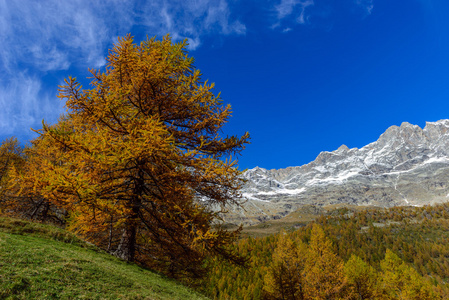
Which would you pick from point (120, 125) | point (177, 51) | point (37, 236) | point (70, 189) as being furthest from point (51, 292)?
point (177, 51)

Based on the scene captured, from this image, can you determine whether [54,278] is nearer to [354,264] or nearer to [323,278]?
[323,278]

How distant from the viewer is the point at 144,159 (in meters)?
7.60

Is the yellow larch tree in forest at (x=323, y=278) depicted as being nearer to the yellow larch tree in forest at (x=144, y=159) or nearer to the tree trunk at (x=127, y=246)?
the yellow larch tree in forest at (x=144, y=159)

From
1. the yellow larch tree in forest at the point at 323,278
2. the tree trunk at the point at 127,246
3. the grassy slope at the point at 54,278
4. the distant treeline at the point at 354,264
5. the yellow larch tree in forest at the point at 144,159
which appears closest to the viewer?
the grassy slope at the point at 54,278

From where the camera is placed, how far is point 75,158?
734 cm

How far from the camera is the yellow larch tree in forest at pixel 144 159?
21.2 feet

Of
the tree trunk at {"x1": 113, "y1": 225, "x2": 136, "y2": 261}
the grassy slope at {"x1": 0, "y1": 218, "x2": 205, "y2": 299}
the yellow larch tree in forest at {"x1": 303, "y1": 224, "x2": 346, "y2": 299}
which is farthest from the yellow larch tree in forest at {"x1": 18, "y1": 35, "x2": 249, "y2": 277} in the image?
the yellow larch tree in forest at {"x1": 303, "y1": 224, "x2": 346, "y2": 299}

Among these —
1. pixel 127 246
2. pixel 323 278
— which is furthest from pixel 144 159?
pixel 323 278

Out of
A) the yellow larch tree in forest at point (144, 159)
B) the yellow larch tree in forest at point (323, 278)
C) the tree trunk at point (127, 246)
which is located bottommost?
the yellow larch tree in forest at point (323, 278)

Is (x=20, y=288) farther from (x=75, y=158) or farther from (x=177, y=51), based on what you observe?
(x=177, y=51)

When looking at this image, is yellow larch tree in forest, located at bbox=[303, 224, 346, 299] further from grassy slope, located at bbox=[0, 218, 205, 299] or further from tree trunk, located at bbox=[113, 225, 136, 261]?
grassy slope, located at bbox=[0, 218, 205, 299]

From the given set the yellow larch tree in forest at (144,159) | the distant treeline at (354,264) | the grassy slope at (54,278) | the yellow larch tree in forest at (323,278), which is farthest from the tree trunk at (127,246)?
the yellow larch tree in forest at (323,278)

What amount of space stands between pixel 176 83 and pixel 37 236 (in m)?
7.38

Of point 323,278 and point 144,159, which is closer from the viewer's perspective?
point 144,159
